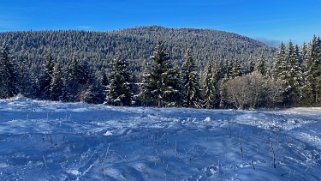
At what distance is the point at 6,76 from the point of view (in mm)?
59250

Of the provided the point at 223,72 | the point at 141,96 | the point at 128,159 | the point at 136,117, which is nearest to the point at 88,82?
the point at 141,96

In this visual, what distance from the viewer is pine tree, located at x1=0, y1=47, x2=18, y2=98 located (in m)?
59.0

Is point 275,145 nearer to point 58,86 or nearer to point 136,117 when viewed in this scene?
point 136,117

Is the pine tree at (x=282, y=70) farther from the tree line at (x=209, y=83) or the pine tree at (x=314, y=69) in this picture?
the pine tree at (x=314, y=69)

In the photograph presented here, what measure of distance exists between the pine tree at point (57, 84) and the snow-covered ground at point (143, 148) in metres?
49.3

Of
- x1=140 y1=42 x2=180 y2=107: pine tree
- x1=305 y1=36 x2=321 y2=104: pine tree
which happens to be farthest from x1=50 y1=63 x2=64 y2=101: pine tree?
x1=305 y1=36 x2=321 y2=104: pine tree

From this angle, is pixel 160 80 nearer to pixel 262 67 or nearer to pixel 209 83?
pixel 209 83

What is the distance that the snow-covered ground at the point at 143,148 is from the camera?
7.66 meters

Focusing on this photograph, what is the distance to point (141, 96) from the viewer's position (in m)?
52.1

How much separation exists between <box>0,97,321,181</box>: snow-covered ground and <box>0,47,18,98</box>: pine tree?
4893cm

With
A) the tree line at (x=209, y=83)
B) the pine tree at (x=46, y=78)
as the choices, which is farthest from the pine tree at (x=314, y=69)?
the pine tree at (x=46, y=78)

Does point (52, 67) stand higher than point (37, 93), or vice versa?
point (52, 67)

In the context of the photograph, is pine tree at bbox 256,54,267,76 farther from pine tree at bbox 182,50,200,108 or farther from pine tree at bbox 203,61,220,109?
pine tree at bbox 182,50,200,108

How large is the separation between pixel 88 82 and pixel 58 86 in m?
6.74
